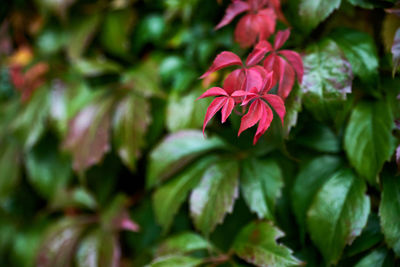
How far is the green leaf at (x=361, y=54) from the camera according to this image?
1.90 ft

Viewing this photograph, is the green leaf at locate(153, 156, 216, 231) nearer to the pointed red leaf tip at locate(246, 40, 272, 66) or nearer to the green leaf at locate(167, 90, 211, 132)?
the green leaf at locate(167, 90, 211, 132)

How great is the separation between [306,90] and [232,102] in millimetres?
165

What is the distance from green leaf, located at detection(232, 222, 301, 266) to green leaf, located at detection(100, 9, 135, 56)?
2.13 ft

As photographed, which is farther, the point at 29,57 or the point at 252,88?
the point at 29,57

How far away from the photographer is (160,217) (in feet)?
2.45

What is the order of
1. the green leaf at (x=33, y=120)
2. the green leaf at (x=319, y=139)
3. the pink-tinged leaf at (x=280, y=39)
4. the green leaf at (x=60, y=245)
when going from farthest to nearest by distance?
the green leaf at (x=33, y=120) → the green leaf at (x=60, y=245) → the green leaf at (x=319, y=139) → the pink-tinged leaf at (x=280, y=39)

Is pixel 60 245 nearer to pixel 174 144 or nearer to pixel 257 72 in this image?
pixel 174 144

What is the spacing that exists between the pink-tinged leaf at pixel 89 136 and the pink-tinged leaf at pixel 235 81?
45 cm

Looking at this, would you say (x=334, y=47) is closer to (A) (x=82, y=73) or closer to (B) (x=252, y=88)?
(B) (x=252, y=88)

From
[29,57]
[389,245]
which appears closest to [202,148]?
[389,245]

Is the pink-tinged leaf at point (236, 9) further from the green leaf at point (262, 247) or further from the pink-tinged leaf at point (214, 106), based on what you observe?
the green leaf at point (262, 247)

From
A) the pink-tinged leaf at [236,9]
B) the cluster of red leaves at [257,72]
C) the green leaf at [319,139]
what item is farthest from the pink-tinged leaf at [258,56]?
the green leaf at [319,139]

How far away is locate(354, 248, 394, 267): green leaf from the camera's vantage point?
551mm

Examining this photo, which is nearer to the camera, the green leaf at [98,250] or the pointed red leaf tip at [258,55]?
the pointed red leaf tip at [258,55]
